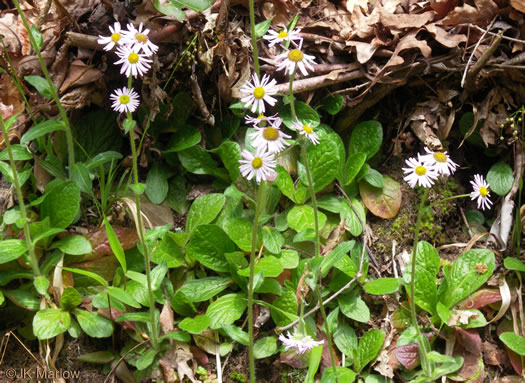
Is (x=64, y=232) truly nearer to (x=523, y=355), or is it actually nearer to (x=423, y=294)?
(x=423, y=294)

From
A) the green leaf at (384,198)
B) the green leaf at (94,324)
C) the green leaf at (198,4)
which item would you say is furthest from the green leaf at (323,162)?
the green leaf at (94,324)

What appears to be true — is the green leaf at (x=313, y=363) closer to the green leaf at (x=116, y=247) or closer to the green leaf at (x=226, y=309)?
the green leaf at (x=226, y=309)

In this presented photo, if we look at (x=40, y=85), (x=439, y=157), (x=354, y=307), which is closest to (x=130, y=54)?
(x=40, y=85)

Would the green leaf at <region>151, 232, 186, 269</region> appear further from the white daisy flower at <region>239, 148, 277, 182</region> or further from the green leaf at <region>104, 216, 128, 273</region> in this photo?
the white daisy flower at <region>239, 148, 277, 182</region>

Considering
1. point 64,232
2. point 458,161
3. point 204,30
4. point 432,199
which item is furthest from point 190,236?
point 458,161

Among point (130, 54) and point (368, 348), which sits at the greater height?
point (130, 54)

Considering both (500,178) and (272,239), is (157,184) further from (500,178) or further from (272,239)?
(500,178)
